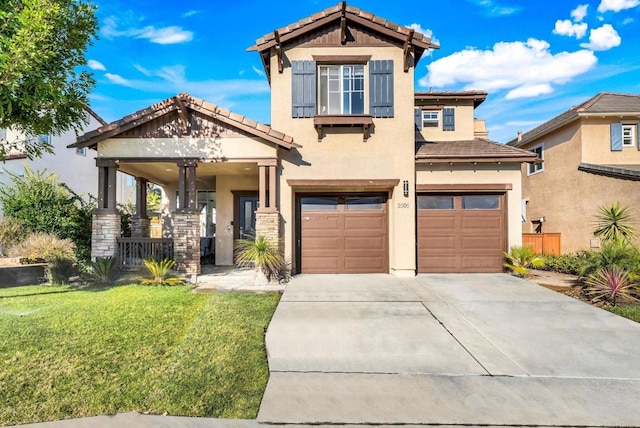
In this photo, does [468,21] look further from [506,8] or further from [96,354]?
[96,354]

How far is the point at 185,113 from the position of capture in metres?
9.41

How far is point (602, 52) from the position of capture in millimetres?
14836

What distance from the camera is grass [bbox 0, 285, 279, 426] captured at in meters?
3.33

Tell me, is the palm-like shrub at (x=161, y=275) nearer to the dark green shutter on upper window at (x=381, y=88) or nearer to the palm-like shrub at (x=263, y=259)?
the palm-like shrub at (x=263, y=259)

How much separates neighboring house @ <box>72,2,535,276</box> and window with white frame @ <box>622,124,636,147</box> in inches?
327

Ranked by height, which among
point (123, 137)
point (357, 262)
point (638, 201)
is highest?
point (123, 137)

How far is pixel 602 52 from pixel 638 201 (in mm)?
7621

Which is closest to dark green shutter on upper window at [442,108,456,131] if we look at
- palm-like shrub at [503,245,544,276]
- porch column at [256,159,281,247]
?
palm-like shrub at [503,245,544,276]

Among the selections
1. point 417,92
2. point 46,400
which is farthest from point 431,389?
point 417,92

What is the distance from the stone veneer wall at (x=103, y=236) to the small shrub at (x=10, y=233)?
323 cm

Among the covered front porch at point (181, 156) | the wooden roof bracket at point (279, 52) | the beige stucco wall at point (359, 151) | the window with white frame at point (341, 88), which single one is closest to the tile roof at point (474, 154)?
the beige stucco wall at point (359, 151)

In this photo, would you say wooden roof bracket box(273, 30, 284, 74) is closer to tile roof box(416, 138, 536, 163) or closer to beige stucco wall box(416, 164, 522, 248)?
tile roof box(416, 138, 536, 163)

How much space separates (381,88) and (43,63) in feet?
26.8

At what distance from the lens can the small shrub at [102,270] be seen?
8.95 meters
